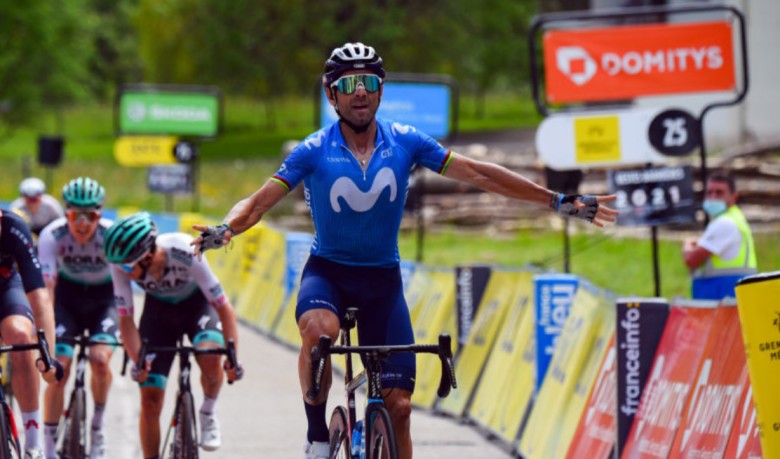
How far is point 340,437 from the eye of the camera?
25.9 feet

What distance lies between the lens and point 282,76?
6550cm

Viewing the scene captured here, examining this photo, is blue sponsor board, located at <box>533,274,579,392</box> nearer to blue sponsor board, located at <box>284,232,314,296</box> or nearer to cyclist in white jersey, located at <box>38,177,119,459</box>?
cyclist in white jersey, located at <box>38,177,119,459</box>

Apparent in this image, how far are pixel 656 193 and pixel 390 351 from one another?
7108mm

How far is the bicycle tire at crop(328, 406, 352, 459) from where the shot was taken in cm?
784

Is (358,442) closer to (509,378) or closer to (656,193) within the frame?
(509,378)

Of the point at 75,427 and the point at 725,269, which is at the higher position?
the point at 725,269

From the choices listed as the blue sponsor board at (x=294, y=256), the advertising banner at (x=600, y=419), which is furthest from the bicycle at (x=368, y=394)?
the blue sponsor board at (x=294, y=256)

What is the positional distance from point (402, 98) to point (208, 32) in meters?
41.2

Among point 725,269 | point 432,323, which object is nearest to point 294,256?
point 432,323

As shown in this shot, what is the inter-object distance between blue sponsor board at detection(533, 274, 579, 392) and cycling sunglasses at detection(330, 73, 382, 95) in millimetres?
4629

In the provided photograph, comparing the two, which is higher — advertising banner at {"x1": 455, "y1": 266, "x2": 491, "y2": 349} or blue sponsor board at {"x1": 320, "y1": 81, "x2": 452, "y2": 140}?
blue sponsor board at {"x1": 320, "y1": 81, "x2": 452, "y2": 140}

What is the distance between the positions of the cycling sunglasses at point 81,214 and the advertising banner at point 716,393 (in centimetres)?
429

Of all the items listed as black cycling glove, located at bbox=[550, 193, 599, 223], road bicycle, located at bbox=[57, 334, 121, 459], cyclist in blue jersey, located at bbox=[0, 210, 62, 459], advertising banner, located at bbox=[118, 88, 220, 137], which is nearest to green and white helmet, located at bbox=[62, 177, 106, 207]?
road bicycle, located at bbox=[57, 334, 121, 459]

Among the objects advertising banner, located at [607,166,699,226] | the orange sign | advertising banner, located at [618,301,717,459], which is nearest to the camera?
advertising banner, located at [618,301,717,459]
